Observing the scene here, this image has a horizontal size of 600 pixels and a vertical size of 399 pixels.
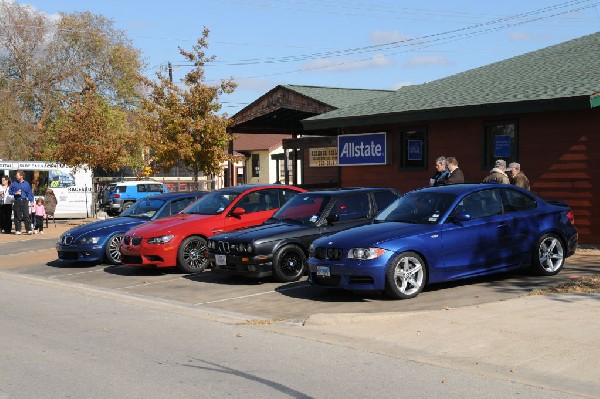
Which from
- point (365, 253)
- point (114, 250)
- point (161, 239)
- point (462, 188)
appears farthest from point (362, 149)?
point (365, 253)

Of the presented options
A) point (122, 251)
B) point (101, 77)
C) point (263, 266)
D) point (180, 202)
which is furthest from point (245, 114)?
point (101, 77)

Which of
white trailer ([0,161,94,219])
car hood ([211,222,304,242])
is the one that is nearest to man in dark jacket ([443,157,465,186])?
car hood ([211,222,304,242])

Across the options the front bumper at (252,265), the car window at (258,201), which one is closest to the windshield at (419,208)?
the front bumper at (252,265)

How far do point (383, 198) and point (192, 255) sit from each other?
3.71 meters

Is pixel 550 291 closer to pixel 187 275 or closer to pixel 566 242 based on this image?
pixel 566 242

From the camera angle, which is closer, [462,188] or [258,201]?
[462,188]

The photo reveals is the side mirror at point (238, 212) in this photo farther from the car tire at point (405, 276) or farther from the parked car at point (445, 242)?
the car tire at point (405, 276)

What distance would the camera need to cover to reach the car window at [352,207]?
44.6 feet

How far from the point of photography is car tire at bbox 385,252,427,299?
10.6 metres

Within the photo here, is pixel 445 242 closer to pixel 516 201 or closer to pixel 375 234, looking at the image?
pixel 375 234

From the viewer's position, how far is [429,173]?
66.6 ft

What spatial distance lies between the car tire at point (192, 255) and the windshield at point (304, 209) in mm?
1673

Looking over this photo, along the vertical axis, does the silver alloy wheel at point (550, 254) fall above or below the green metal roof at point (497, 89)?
below

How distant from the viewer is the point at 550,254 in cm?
1230
